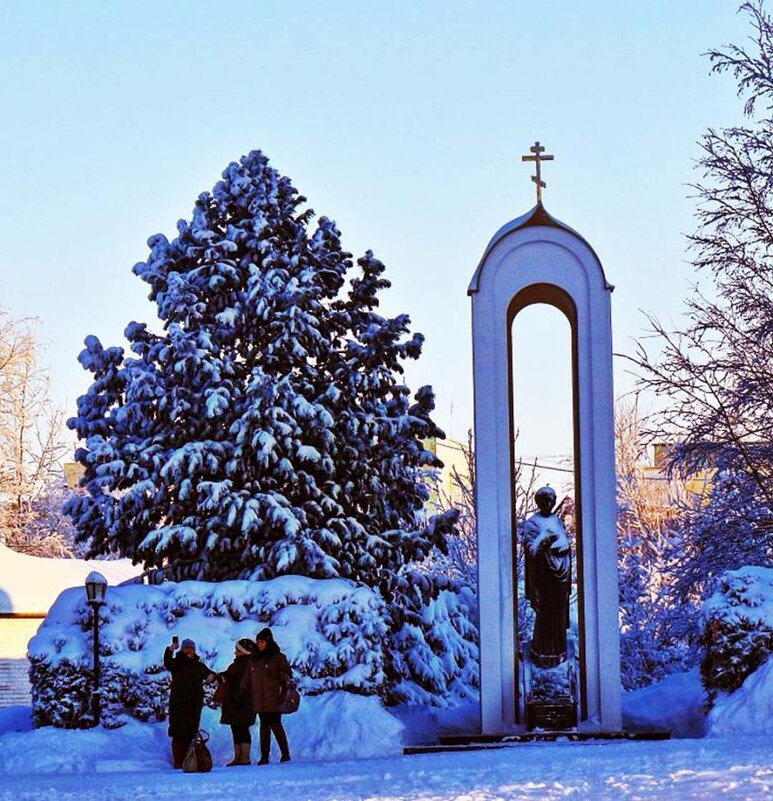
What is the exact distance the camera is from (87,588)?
61.0ft

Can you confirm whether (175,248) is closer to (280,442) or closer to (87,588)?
(280,442)

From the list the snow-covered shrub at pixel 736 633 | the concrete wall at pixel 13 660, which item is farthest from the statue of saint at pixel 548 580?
the concrete wall at pixel 13 660

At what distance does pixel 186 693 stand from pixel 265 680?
85 cm

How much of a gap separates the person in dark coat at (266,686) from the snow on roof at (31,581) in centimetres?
1669

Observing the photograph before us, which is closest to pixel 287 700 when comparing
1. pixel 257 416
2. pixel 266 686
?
pixel 266 686

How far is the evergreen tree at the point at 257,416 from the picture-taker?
879 inches

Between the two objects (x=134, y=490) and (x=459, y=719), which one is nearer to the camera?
(x=459, y=719)

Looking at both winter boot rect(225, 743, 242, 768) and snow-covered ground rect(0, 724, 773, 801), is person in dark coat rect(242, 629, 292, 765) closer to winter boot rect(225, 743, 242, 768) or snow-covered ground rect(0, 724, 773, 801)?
winter boot rect(225, 743, 242, 768)

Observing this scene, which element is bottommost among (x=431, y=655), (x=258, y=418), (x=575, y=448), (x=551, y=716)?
(x=551, y=716)

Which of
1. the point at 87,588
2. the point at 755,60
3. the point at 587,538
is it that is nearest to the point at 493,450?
the point at 587,538

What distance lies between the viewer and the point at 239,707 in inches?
644

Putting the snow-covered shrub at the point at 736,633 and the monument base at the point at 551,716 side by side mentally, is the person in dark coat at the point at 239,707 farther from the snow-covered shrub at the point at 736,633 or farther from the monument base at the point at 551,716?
the snow-covered shrub at the point at 736,633

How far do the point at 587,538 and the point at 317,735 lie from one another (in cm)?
387

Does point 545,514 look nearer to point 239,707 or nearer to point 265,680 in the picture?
point 265,680
